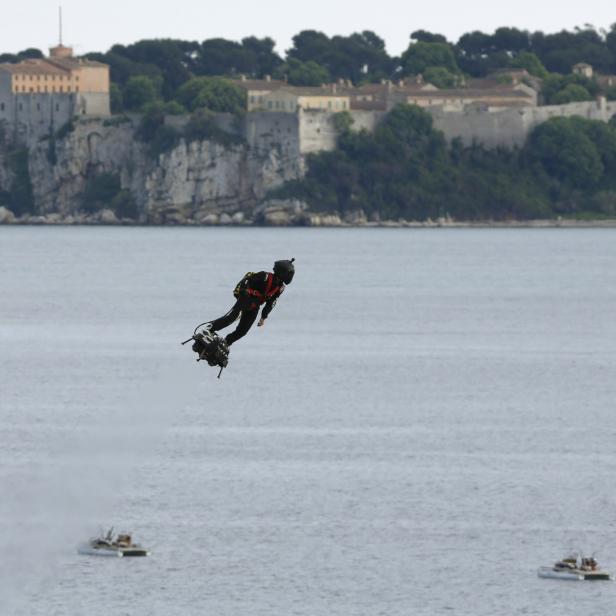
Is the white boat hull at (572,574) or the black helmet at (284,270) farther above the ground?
the black helmet at (284,270)

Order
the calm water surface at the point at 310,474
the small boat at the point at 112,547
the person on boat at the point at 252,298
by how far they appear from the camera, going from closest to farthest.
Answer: the person on boat at the point at 252,298, the calm water surface at the point at 310,474, the small boat at the point at 112,547

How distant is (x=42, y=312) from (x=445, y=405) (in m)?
69.1

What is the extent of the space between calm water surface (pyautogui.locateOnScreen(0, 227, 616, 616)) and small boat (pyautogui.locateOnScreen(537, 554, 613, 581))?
1.34 feet

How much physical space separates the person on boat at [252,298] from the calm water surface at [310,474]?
4.85m

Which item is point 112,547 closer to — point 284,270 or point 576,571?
point 576,571

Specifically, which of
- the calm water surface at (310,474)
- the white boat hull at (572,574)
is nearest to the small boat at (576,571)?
the white boat hull at (572,574)

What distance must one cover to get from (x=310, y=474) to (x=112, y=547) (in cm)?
1531

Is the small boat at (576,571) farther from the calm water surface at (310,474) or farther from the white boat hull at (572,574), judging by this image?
the calm water surface at (310,474)

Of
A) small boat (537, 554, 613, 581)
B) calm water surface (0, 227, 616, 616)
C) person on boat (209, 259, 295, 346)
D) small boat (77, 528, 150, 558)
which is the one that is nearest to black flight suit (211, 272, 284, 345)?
person on boat (209, 259, 295, 346)

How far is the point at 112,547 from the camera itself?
80938 mm

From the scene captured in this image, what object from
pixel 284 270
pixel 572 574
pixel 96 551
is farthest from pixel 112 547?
pixel 284 270

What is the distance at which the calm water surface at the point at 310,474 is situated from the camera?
250 feet

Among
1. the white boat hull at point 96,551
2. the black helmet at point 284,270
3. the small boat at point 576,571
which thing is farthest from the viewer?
the white boat hull at point 96,551

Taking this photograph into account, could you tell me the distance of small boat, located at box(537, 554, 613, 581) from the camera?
76.4 meters
